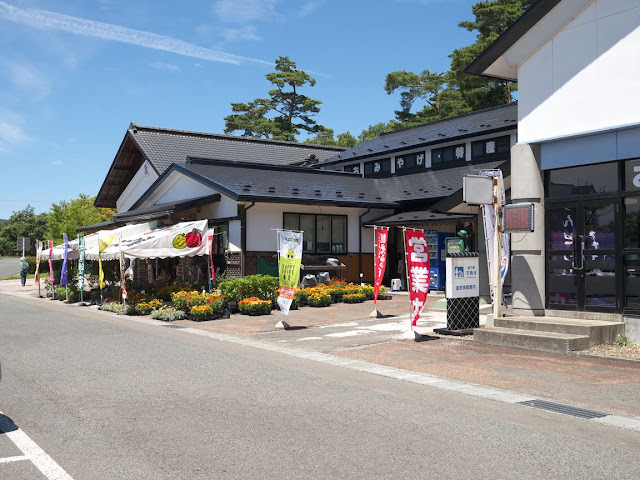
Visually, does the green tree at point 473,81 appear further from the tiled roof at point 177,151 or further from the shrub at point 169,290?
the shrub at point 169,290

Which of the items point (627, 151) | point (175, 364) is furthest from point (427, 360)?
point (627, 151)

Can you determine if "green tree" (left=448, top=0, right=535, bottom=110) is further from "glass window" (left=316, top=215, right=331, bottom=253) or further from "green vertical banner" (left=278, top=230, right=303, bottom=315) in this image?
"green vertical banner" (left=278, top=230, right=303, bottom=315)

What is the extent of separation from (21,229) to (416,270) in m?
85.6

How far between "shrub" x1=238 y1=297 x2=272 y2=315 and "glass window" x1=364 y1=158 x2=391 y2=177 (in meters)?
14.2

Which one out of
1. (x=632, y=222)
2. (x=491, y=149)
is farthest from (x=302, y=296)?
(x=632, y=222)

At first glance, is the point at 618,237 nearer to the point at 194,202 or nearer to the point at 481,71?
the point at 481,71

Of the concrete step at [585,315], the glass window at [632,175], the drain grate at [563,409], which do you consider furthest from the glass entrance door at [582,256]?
the drain grate at [563,409]

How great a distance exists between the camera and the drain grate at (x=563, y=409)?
6.96 m

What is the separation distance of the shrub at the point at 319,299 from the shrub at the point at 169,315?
4362 mm

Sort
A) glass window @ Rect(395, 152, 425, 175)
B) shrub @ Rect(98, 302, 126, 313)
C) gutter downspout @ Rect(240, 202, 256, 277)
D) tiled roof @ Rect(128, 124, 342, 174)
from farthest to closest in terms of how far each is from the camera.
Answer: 1. tiled roof @ Rect(128, 124, 342, 174)
2. glass window @ Rect(395, 152, 425, 175)
3. gutter downspout @ Rect(240, 202, 256, 277)
4. shrub @ Rect(98, 302, 126, 313)

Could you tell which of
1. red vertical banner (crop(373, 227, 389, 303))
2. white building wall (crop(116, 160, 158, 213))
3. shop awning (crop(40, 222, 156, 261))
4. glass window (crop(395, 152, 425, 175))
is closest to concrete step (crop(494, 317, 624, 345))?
red vertical banner (crop(373, 227, 389, 303))

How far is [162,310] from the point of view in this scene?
1827 cm

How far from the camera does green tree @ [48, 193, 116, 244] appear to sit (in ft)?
161

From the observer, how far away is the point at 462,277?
13.3 m
